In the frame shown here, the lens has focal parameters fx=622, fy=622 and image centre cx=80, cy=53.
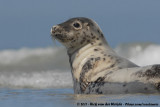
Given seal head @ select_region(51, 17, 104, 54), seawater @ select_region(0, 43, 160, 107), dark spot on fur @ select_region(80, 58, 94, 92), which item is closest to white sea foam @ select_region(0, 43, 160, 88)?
seawater @ select_region(0, 43, 160, 107)

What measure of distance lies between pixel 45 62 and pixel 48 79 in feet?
24.8

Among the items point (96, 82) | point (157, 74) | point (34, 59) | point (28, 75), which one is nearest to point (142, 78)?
point (157, 74)

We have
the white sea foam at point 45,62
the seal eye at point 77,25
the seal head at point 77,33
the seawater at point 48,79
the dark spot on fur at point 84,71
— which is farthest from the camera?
the white sea foam at point 45,62

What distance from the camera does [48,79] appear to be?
58.9 feet

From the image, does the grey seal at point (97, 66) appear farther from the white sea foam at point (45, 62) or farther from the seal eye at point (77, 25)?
the white sea foam at point (45, 62)

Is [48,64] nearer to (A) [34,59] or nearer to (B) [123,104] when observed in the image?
(A) [34,59]

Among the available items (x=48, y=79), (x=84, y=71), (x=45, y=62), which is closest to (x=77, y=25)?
(x=84, y=71)

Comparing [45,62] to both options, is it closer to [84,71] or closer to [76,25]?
[76,25]

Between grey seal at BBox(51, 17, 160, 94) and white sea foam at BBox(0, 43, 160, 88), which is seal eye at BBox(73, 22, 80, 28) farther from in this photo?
white sea foam at BBox(0, 43, 160, 88)

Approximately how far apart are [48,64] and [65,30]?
1371 cm

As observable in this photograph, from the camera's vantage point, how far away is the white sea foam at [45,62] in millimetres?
18156

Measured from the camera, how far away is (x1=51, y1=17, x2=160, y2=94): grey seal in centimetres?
934

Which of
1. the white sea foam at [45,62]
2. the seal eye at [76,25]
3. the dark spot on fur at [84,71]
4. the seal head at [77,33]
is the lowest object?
the dark spot on fur at [84,71]

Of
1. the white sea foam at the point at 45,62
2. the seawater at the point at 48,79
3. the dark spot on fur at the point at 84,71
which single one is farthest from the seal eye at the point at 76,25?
the white sea foam at the point at 45,62
